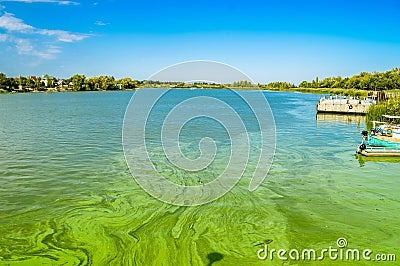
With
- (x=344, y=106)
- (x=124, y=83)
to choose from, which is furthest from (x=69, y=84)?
(x=344, y=106)

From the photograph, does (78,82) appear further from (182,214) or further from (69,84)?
(182,214)

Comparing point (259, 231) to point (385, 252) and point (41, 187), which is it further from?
point (41, 187)

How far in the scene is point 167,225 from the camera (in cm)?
736

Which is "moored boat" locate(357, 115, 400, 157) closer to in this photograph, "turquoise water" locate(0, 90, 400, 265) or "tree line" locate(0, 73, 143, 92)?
"turquoise water" locate(0, 90, 400, 265)

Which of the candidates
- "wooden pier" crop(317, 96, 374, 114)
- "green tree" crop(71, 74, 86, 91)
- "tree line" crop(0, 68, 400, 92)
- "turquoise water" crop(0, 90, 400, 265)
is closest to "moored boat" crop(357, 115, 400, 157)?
"turquoise water" crop(0, 90, 400, 265)

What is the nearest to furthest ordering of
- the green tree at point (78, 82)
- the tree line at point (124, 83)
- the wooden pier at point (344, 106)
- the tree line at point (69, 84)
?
the wooden pier at point (344, 106) < the tree line at point (124, 83) < the tree line at point (69, 84) < the green tree at point (78, 82)

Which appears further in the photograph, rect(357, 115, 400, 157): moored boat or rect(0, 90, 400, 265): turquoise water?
rect(357, 115, 400, 157): moored boat

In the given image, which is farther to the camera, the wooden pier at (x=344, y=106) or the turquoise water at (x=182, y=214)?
the wooden pier at (x=344, y=106)

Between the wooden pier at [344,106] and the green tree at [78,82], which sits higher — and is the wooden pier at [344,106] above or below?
below

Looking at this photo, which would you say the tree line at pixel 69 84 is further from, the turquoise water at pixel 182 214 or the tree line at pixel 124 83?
the turquoise water at pixel 182 214

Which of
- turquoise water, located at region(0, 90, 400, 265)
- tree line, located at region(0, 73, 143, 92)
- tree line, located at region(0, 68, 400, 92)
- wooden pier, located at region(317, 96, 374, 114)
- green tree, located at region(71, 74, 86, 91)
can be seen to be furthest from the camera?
green tree, located at region(71, 74, 86, 91)

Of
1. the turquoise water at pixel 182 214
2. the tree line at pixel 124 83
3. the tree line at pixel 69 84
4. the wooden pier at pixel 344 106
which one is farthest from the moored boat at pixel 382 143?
the tree line at pixel 69 84

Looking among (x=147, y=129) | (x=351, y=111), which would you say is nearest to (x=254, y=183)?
(x=147, y=129)

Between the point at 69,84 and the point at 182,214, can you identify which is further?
the point at 69,84
